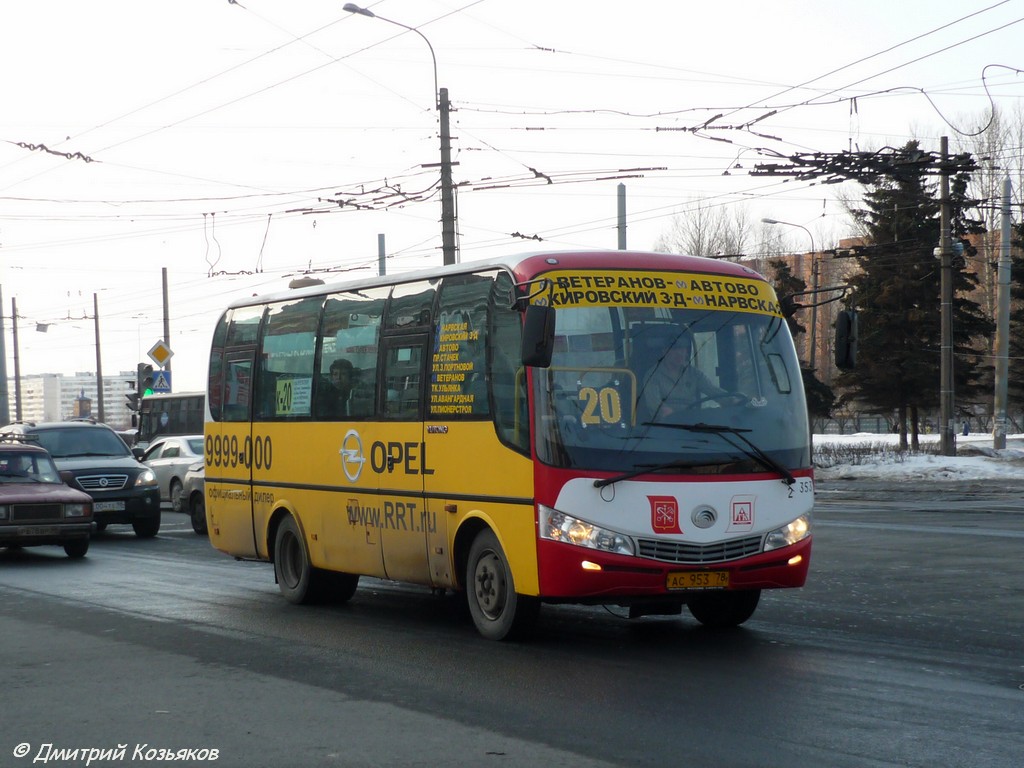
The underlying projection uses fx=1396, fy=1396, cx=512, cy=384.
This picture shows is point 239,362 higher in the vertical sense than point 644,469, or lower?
higher

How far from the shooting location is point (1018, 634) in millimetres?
9719

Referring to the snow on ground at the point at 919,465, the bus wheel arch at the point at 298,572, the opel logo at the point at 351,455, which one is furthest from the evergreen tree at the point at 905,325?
the opel logo at the point at 351,455

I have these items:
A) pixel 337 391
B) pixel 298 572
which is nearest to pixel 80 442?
pixel 298 572

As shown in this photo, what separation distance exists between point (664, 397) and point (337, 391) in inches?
147

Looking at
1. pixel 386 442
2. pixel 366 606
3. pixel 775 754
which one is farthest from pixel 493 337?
pixel 775 754

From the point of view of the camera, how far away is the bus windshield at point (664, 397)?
362 inches

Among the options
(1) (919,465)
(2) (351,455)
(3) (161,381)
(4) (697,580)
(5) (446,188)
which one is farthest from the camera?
(3) (161,381)

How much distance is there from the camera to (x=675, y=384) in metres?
9.44

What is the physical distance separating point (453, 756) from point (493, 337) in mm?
4245

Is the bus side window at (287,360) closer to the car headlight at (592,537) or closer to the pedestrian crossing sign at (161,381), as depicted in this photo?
the car headlight at (592,537)

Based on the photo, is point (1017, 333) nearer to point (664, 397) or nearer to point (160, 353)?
point (160, 353)

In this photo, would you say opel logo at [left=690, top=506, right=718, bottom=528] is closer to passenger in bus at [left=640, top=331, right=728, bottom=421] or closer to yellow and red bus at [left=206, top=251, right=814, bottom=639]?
yellow and red bus at [left=206, top=251, right=814, bottom=639]

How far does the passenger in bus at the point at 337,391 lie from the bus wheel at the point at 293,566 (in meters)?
1.17

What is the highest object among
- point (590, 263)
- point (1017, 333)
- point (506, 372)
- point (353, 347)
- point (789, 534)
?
point (1017, 333)
